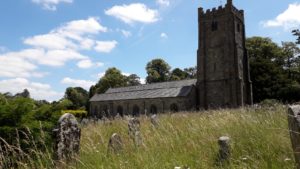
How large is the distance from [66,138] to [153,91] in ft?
137

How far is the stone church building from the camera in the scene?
3831 centimetres

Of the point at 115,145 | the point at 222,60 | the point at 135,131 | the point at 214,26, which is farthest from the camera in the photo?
the point at 214,26

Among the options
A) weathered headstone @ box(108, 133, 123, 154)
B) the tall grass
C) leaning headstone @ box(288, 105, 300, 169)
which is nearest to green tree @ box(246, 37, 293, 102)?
the tall grass

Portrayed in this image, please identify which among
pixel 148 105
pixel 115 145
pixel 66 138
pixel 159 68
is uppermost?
pixel 159 68

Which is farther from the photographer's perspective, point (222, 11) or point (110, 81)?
point (110, 81)

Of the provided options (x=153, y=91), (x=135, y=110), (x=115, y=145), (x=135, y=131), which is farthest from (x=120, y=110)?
(x=115, y=145)

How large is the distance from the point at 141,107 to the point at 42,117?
39.7m

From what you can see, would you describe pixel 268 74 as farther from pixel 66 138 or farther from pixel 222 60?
pixel 66 138

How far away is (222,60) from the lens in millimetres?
39469

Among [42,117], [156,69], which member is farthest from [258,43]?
[42,117]

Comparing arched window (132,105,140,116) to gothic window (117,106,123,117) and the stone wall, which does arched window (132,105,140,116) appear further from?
gothic window (117,106,123,117)

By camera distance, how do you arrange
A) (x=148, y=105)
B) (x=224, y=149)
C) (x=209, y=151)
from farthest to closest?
(x=148, y=105) → (x=209, y=151) → (x=224, y=149)

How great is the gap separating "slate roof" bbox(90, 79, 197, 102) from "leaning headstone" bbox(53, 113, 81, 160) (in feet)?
115

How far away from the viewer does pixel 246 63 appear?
41.1 meters
